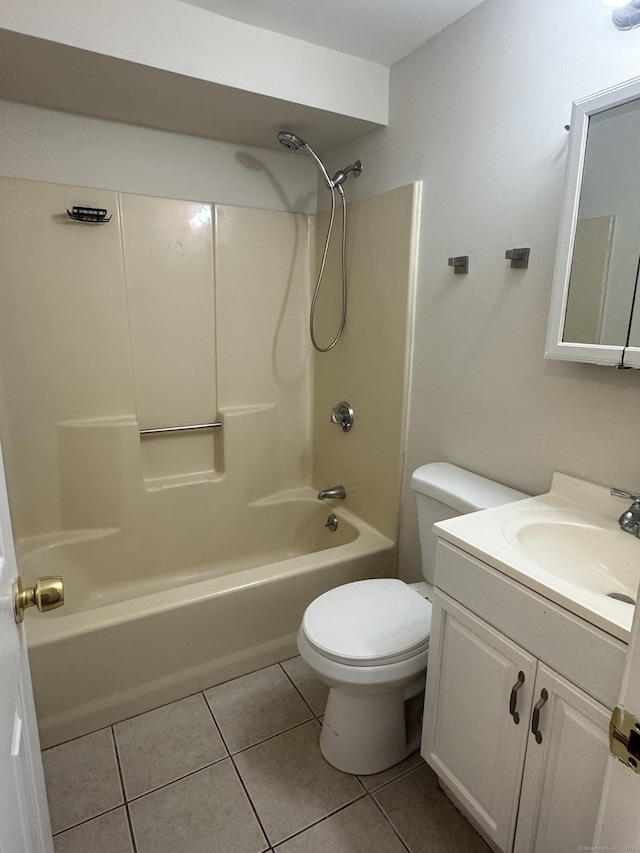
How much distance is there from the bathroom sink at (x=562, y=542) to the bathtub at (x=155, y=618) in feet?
2.86

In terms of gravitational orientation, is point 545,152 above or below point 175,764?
above

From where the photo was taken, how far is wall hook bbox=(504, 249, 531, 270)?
1.45 metres

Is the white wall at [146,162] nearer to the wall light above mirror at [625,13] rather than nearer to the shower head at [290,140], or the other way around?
the shower head at [290,140]

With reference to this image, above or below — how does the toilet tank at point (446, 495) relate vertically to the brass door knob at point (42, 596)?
below

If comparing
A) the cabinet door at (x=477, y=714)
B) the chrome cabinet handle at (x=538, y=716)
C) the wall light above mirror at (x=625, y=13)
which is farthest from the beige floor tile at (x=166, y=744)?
the wall light above mirror at (x=625, y=13)

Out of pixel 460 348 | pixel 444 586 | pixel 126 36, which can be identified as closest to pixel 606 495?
pixel 444 586

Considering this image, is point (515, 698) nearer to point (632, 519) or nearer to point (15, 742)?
point (632, 519)

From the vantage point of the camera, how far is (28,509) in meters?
2.11

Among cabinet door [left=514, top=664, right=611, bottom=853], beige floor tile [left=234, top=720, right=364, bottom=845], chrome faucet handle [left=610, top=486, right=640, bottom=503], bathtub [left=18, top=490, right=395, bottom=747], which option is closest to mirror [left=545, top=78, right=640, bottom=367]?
chrome faucet handle [left=610, top=486, right=640, bottom=503]

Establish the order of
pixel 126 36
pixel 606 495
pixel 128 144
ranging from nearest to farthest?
pixel 606 495 → pixel 126 36 → pixel 128 144

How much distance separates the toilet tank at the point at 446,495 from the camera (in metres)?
1.51

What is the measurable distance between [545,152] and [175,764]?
7.01 feet

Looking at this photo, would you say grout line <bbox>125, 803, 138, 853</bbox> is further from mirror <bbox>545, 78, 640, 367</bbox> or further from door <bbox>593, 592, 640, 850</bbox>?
mirror <bbox>545, 78, 640, 367</bbox>

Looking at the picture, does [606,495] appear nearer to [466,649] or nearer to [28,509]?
[466,649]
